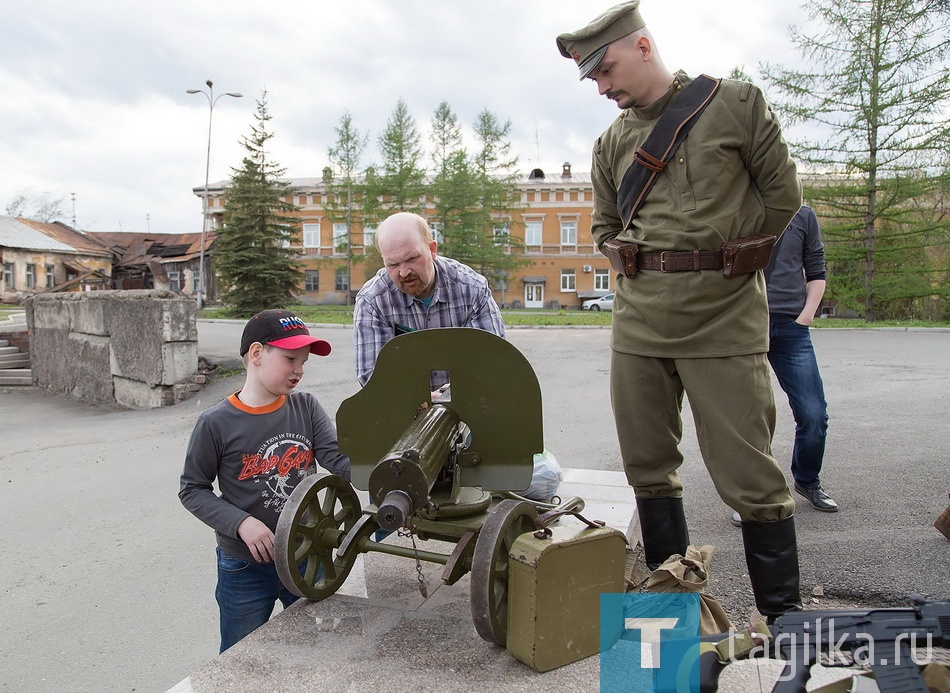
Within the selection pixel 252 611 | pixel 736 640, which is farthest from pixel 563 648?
pixel 252 611

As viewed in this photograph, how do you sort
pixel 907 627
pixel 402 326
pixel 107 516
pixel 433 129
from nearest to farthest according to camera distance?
pixel 907 627
pixel 402 326
pixel 107 516
pixel 433 129

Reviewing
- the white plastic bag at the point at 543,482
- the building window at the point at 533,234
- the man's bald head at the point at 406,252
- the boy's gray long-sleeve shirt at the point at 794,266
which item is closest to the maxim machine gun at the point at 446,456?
the man's bald head at the point at 406,252

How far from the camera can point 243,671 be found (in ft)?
7.48

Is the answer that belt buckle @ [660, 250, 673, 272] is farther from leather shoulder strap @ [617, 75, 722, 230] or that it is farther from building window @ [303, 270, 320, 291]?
building window @ [303, 270, 320, 291]

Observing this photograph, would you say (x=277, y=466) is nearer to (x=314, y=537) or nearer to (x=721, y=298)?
(x=314, y=537)

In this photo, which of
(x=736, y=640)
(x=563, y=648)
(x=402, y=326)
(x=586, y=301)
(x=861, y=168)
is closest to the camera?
(x=736, y=640)

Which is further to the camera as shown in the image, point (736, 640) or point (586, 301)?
point (586, 301)

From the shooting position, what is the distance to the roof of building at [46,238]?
4728cm

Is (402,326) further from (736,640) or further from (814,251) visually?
(814,251)

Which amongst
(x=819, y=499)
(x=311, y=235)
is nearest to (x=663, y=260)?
(x=819, y=499)

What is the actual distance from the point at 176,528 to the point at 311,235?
171ft

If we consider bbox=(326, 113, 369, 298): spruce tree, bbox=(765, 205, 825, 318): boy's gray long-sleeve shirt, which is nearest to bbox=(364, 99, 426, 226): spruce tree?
bbox=(326, 113, 369, 298): spruce tree

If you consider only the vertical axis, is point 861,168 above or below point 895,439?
above

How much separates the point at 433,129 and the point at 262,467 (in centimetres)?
4099
